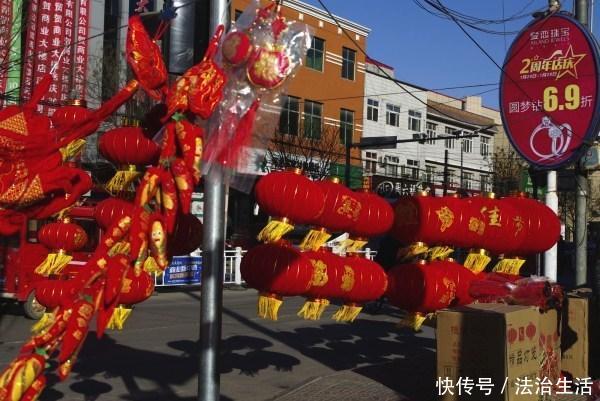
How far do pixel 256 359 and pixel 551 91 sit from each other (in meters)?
5.75

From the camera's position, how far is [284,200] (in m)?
5.05

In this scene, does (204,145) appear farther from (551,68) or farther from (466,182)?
(466,182)

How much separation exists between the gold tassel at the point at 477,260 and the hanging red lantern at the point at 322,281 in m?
1.86

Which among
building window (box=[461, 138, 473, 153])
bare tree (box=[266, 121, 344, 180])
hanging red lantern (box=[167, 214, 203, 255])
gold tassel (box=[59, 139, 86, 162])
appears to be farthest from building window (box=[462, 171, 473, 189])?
→ gold tassel (box=[59, 139, 86, 162])

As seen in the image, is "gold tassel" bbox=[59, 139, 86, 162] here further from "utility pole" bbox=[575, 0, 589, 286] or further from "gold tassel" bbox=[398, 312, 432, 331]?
"utility pole" bbox=[575, 0, 589, 286]

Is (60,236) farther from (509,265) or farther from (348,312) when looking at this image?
(509,265)

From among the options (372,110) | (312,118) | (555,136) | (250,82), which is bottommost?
(250,82)

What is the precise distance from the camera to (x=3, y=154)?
368 cm

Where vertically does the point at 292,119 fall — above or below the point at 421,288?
above

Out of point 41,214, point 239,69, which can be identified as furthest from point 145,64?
point 41,214

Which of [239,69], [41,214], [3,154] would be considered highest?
[239,69]

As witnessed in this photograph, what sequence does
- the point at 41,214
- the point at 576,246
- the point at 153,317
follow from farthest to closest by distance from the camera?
1. the point at 153,317
2. the point at 576,246
3. the point at 41,214

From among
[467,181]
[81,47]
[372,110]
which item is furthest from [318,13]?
[467,181]

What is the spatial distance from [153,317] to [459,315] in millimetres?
8981
